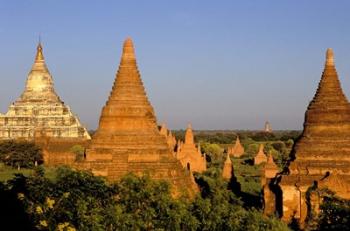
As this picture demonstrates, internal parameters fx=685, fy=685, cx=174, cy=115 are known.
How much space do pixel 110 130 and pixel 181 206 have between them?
8.65m

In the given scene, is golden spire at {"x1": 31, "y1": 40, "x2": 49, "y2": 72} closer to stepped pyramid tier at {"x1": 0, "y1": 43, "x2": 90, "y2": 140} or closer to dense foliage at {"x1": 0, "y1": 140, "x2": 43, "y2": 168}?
stepped pyramid tier at {"x1": 0, "y1": 43, "x2": 90, "y2": 140}

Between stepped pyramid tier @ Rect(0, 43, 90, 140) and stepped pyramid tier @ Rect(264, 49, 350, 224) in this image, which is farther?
stepped pyramid tier @ Rect(0, 43, 90, 140)

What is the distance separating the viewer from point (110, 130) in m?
23.9

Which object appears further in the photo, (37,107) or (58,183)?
(37,107)

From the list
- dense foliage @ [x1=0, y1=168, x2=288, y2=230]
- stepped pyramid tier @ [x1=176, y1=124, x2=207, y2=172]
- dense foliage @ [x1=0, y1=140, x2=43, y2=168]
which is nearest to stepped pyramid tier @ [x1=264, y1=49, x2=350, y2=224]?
dense foliage @ [x1=0, y1=168, x2=288, y2=230]

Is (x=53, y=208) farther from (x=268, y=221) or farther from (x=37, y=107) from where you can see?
(x=37, y=107)

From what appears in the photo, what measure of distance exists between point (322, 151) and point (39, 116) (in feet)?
132

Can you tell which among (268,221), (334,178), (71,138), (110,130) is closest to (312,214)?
(334,178)

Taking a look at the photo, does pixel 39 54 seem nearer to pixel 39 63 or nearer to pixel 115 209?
pixel 39 63

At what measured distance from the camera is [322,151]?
960 inches

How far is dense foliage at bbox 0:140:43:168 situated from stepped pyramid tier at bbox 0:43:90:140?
3.90 metres

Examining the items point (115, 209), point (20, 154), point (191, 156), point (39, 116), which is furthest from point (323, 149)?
point (39, 116)

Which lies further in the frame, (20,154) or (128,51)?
(20,154)

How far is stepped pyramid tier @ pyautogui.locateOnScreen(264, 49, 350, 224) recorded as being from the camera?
22516 mm
